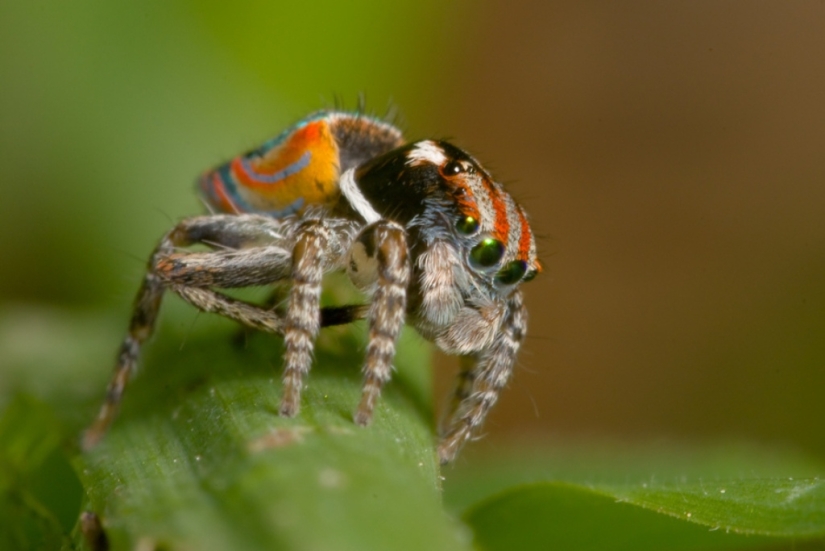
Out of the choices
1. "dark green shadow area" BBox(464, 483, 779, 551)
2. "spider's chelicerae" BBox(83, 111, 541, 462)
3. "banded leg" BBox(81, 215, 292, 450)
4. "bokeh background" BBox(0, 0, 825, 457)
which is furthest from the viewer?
"bokeh background" BBox(0, 0, 825, 457)

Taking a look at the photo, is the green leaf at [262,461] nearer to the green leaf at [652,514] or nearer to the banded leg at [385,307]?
the banded leg at [385,307]

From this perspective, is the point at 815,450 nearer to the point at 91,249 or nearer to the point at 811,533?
the point at 811,533

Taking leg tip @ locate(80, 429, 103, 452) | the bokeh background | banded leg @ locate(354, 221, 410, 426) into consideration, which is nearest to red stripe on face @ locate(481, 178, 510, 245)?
banded leg @ locate(354, 221, 410, 426)

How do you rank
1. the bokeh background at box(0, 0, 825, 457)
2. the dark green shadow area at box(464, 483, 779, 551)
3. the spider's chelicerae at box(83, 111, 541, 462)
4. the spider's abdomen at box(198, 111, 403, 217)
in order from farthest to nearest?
the bokeh background at box(0, 0, 825, 457) < the spider's abdomen at box(198, 111, 403, 217) < the spider's chelicerae at box(83, 111, 541, 462) < the dark green shadow area at box(464, 483, 779, 551)

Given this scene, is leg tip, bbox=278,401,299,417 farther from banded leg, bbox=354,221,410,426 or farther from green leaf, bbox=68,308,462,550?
banded leg, bbox=354,221,410,426

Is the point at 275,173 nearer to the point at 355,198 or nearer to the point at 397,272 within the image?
the point at 355,198

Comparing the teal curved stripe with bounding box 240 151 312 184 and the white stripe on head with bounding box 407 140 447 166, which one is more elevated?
the white stripe on head with bounding box 407 140 447 166

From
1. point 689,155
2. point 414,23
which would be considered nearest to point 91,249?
point 414,23
